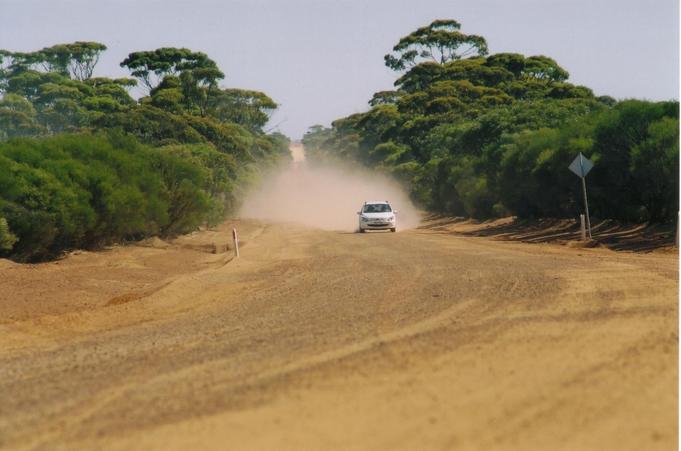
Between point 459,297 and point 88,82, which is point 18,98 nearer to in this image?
point 88,82

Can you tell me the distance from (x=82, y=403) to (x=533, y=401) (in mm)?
3652

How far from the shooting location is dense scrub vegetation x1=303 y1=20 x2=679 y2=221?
31.9 meters

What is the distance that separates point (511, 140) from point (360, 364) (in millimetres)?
46782

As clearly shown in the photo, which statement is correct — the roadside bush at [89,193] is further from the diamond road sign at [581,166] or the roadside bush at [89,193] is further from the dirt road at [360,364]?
the diamond road sign at [581,166]

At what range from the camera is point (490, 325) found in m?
11.3

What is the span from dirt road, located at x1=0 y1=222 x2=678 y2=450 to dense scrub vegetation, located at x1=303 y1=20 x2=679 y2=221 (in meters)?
14.1

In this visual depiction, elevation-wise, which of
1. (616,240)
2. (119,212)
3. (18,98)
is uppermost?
(18,98)

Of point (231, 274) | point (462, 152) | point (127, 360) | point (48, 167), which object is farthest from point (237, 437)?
point (462, 152)

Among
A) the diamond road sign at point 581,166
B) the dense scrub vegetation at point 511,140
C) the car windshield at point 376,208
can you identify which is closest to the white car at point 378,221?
the car windshield at point 376,208

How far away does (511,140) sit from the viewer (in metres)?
54.5

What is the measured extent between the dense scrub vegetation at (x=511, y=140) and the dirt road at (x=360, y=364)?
14.1 meters

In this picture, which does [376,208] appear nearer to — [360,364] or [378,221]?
[378,221]

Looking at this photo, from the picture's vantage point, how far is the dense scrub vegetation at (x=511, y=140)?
3188cm

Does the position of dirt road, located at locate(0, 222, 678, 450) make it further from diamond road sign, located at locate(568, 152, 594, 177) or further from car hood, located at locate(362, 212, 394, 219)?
car hood, located at locate(362, 212, 394, 219)
